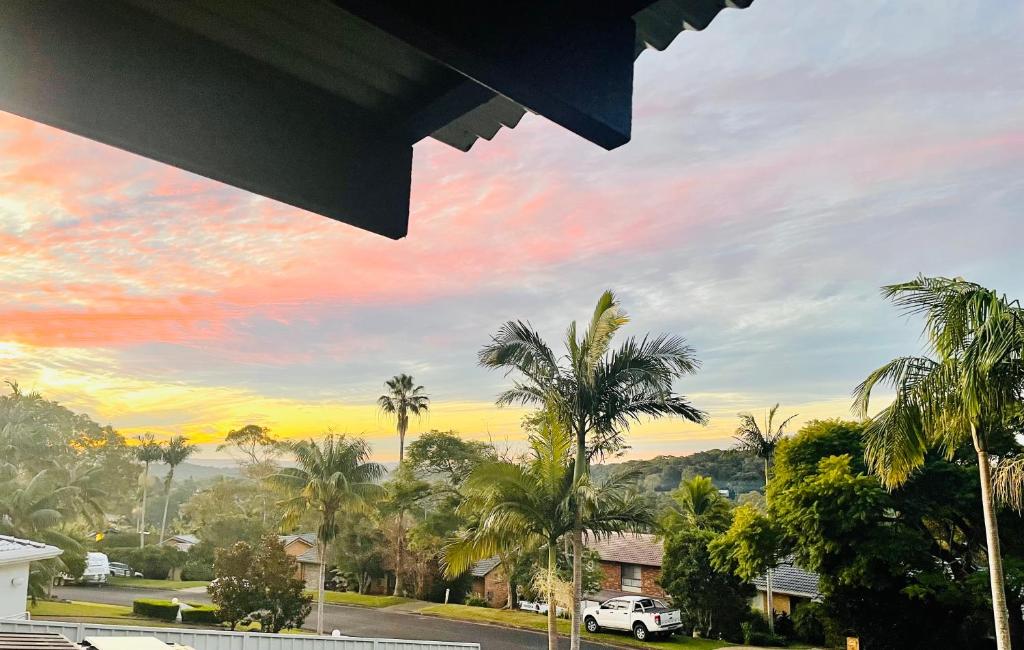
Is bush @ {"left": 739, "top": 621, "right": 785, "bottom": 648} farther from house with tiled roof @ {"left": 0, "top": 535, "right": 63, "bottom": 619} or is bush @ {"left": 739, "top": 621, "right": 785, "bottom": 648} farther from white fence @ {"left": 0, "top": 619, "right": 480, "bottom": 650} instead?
house with tiled roof @ {"left": 0, "top": 535, "right": 63, "bottom": 619}

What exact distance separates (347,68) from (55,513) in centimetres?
2709

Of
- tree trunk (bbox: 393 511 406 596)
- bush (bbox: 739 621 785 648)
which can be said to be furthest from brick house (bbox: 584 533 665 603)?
tree trunk (bbox: 393 511 406 596)

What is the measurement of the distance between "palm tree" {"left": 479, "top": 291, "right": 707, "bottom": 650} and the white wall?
7279mm

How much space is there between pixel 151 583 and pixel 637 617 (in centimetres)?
2116

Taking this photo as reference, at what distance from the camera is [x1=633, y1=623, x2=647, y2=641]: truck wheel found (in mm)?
19172

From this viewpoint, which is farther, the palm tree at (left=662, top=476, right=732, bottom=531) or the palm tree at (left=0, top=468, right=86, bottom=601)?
the palm tree at (left=0, top=468, right=86, bottom=601)

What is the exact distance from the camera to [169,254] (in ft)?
93.1

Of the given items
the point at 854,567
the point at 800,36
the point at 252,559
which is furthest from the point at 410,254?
the point at 854,567

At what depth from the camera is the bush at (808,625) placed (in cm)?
1828

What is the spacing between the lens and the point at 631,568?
83.0ft

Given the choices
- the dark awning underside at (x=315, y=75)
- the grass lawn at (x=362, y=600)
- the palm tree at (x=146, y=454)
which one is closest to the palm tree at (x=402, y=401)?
the grass lawn at (x=362, y=600)

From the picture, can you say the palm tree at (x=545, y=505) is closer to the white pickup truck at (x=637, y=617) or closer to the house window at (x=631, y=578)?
the white pickup truck at (x=637, y=617)

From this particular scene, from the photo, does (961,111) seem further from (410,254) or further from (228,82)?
(228,82)

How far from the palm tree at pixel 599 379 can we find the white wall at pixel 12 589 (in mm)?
7279
